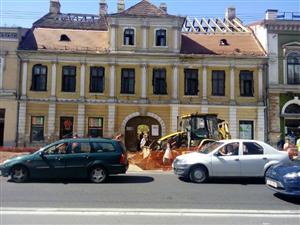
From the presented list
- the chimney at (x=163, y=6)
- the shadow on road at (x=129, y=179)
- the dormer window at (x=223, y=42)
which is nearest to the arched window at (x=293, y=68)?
the dormer window at (x=223, y=42)

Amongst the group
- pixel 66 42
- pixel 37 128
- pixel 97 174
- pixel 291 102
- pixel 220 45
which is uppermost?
pixel 220 45

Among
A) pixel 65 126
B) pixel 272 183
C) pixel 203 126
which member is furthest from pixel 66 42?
pixel 272 183

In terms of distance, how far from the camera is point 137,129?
97.7 ft

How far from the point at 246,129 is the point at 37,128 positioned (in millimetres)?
16423

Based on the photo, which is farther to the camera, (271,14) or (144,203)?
(271,14)

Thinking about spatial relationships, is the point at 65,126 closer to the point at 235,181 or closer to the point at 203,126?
the point at 203,126

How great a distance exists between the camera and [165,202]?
972 centimetres

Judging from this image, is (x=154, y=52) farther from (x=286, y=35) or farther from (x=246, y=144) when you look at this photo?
(x=246, y=144)

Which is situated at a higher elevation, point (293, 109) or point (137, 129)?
point (293, 109)

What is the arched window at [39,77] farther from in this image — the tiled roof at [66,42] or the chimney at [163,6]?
the chimney at [163,6]

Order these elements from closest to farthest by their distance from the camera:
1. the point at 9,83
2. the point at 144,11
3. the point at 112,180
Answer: the point at 112,180, the point at 9,83, the point at 144,11

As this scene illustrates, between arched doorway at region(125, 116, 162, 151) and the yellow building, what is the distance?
79mm

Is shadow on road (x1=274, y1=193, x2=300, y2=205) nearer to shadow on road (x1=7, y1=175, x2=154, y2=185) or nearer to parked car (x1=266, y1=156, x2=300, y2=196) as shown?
parked car (x1=266, y1=156, x2=300, y2=196)

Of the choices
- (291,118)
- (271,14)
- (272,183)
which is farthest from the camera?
(271,14)
